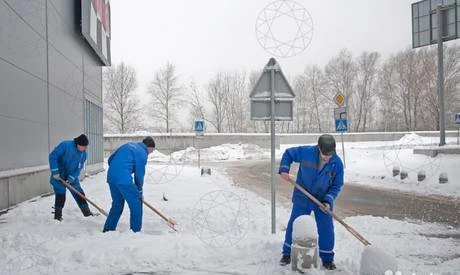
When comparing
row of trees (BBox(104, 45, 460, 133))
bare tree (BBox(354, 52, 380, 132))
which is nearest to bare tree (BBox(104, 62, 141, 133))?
row of trees (BBox(104, 45, 460, 133))

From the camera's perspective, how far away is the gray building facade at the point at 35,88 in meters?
8.41

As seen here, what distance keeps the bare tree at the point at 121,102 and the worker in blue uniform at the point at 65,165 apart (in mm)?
38463

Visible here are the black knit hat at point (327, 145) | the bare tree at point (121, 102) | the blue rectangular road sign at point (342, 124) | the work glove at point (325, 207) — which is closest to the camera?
the black knit hat at point (327, 145)

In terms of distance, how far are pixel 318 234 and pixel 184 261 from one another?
1.64 m

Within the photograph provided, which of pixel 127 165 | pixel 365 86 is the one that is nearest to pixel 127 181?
pixel 127 165

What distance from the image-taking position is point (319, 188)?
16.2ft

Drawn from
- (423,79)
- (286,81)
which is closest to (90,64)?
(286,81)

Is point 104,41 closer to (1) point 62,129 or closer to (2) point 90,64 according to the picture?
(2) point 90,64

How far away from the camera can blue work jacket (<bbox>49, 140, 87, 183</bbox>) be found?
7258 millimetres

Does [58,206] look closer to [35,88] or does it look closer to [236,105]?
[35,88]

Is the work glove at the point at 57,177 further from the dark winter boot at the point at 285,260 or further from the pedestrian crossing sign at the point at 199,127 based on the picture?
the pedestrian crossing sign at the point at 199,127

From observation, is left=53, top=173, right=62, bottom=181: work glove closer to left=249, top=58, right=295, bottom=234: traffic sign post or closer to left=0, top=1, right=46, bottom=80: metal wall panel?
left=0, top=1, right=46, bottom=80: metal wall panel

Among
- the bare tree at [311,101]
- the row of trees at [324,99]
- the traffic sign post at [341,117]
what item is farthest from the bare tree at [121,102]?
the traffic sign post at [341,117]

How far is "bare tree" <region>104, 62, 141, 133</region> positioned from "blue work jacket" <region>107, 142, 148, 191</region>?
1574 inches
